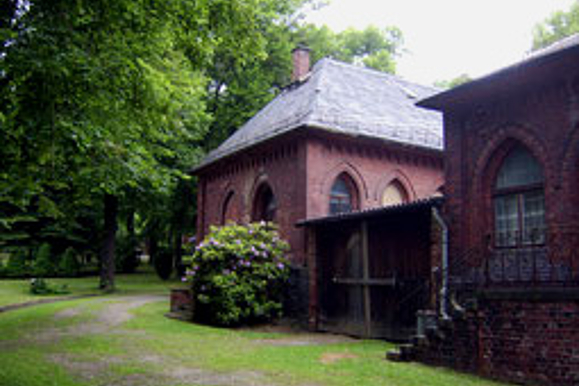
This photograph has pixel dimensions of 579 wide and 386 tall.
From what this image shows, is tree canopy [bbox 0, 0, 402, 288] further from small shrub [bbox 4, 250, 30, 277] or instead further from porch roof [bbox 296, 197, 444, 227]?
small shrub [bbox 4, 250, 30, 277]

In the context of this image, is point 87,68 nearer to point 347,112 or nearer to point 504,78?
point 504,78

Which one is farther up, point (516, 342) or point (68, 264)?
point (68, 264)

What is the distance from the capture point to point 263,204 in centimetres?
2142

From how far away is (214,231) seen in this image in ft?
57.5

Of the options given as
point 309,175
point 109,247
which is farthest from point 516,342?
point 109,247

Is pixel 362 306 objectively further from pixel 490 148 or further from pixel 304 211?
pixel 490 148

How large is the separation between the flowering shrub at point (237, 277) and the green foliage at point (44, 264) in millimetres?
20168

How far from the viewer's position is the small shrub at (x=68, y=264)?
114ft

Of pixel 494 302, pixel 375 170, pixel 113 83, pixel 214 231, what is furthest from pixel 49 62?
pixel 375 170

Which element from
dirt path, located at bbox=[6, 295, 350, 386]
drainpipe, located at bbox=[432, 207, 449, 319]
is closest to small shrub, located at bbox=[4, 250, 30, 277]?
dirt path, located at bbox=[6, 295, 350, 386]

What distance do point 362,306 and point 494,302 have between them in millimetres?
5796

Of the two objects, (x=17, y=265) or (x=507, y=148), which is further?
(x=17, y=265)

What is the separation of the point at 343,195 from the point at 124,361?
10.7 meters

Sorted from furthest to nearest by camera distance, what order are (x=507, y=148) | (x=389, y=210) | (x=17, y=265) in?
(x=17, y=265) → (x=389, y=210) → (x=507, y=148)
